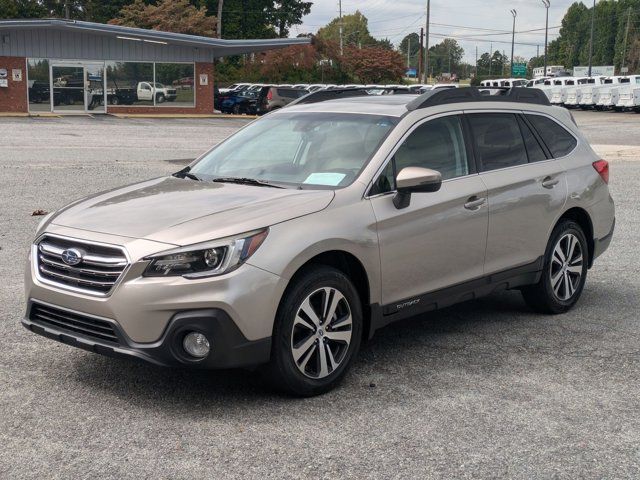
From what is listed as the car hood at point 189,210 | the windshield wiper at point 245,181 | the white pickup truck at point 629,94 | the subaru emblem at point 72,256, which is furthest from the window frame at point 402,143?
the white pickup truck at point 629,94

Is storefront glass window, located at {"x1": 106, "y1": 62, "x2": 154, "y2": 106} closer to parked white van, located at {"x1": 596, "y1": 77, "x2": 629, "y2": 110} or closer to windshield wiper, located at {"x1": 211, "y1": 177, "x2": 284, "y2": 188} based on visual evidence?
parked white van, located at {"x1": 596, "y1": 77, "x2": 629, "y2": 110}

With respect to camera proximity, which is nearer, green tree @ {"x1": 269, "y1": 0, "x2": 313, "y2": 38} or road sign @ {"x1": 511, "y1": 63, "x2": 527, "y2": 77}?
green tree @ {"x1": 269, "y1": 0, "x2": 313, "y2": 38}

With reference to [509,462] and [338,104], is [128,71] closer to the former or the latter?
[338,104]

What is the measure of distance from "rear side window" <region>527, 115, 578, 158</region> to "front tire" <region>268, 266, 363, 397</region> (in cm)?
266

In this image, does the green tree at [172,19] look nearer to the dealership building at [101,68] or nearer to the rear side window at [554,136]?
the dealership building at [101,68]

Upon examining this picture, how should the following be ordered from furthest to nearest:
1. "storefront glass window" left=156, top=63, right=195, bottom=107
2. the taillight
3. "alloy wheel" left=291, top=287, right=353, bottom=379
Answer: "storefront glass window" left=156, top=63, right=195, bottom=107, the taillight, "alloy wheel" left=291, top=287, right=353, bottom=379

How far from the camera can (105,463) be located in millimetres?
3924

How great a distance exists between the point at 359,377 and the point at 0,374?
2154mm

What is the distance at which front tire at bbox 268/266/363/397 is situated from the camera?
4.62 metres

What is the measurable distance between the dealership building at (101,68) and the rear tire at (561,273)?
3582cm

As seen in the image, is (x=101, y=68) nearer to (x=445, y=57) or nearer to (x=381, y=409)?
(x=381, y=409)

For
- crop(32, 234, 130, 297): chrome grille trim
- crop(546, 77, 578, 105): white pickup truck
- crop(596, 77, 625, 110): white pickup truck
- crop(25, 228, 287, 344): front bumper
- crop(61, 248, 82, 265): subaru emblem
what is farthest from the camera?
crop(546, 77, 578, 105): white pickup truck

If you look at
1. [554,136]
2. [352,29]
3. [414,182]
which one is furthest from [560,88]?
[352,29]

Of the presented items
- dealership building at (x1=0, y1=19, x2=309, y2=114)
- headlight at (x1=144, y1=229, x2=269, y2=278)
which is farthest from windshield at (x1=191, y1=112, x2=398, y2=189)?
dealership building at (x1=0, y1=19, x2=309, y2=114)
